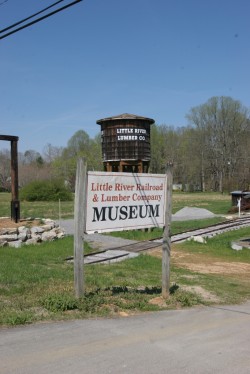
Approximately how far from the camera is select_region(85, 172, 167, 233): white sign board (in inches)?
267

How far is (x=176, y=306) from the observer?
6.95 m

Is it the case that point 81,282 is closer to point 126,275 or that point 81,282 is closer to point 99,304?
point 99,304

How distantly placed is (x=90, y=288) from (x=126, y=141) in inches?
597

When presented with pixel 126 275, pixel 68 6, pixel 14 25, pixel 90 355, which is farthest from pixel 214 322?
pixel 14 25

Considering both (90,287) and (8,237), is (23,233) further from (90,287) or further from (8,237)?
(90,287)

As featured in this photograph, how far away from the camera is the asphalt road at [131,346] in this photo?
430 cm

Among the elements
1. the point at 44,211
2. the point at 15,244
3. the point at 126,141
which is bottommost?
the point at 44,211

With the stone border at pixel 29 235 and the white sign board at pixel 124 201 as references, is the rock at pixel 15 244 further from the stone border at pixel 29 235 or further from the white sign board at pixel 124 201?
the white sign board at pixel 124 201

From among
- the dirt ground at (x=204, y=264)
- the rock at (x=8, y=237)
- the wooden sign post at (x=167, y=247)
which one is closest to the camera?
the wooden sign post at (x=167, y=247)

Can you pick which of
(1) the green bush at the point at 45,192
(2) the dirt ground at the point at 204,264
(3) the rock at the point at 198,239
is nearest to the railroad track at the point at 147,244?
(3) the rock at the point at 198,239

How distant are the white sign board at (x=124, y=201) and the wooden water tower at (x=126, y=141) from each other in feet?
47.8

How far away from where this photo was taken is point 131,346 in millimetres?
4902

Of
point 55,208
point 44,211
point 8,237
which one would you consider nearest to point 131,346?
point 8,237

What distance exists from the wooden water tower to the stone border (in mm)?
7604
